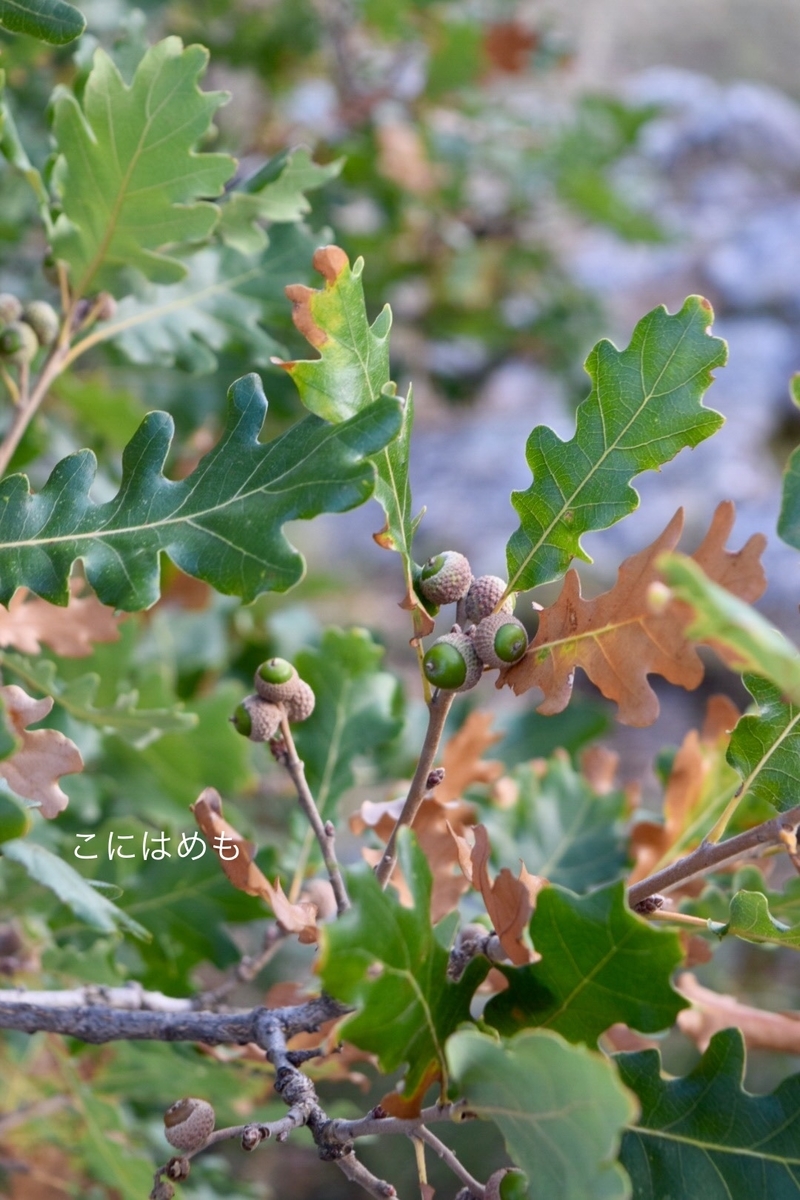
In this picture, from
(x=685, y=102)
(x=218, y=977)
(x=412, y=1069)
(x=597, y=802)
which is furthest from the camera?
(x=685, y=102)

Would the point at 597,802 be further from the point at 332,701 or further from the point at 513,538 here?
the point at 513,538

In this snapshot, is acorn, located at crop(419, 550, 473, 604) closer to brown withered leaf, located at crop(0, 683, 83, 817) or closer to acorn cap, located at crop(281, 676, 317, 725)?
acorn cap, located at crop(281, 676, 317, 725)

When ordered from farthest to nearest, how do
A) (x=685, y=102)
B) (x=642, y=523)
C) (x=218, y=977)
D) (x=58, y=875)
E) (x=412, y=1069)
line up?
(x=685, y=102)
(x=642, y=523)
(x=218, y=977)
(x=58, y=875)
(x=412, y=1069)

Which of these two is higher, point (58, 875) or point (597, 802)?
point (58, 875)

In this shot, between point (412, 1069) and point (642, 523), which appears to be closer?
point (412, 1069)

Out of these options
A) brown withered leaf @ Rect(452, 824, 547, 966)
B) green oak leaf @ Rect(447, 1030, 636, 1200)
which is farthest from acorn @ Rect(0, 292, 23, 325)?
green oak leaf @ Rect(447, 1030, 636, 1200)

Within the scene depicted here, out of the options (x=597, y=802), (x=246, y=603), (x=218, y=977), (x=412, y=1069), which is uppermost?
(x=246, y=603)

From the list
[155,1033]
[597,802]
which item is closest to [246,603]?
[155,1033]
